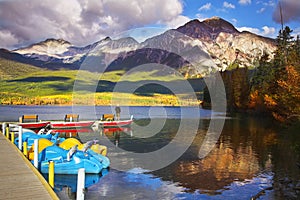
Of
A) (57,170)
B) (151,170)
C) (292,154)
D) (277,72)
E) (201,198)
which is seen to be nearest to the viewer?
(201,198)

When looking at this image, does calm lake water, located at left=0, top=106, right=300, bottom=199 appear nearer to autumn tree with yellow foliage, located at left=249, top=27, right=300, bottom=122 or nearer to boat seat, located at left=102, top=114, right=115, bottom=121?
autumn tree with yellow foliage, located at left=249, top=27, right=300, bottom=122

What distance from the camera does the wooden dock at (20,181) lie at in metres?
9.64

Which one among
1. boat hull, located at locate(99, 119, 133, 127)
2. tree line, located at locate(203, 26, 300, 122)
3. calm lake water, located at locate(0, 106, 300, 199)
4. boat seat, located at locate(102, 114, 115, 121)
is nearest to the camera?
calm lake water, located at locate(0, 106, 300, 199)

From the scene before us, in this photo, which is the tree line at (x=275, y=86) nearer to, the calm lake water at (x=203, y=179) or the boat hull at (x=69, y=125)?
the calm lake water at (x=203, y=179)

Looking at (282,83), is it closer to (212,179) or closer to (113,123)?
(113,123)

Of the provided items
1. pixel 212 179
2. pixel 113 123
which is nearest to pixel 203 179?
pixel 212 179

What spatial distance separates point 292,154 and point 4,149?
21122 millimetres

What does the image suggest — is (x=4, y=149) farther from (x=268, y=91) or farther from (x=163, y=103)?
(x=163, y=103)

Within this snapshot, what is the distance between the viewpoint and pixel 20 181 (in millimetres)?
11242

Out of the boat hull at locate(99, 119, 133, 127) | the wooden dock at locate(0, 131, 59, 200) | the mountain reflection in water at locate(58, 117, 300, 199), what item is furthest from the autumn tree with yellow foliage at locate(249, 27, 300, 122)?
the wooden dock at locate(0, 131, 59, 200)

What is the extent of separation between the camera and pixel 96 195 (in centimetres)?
1314

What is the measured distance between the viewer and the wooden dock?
9.64 meters

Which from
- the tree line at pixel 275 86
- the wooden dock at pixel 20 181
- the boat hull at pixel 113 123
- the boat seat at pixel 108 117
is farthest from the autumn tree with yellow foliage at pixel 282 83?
the wooden dock at pixel 20 181

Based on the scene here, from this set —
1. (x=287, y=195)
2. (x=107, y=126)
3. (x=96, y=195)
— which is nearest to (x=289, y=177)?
(x=287, y=195)
